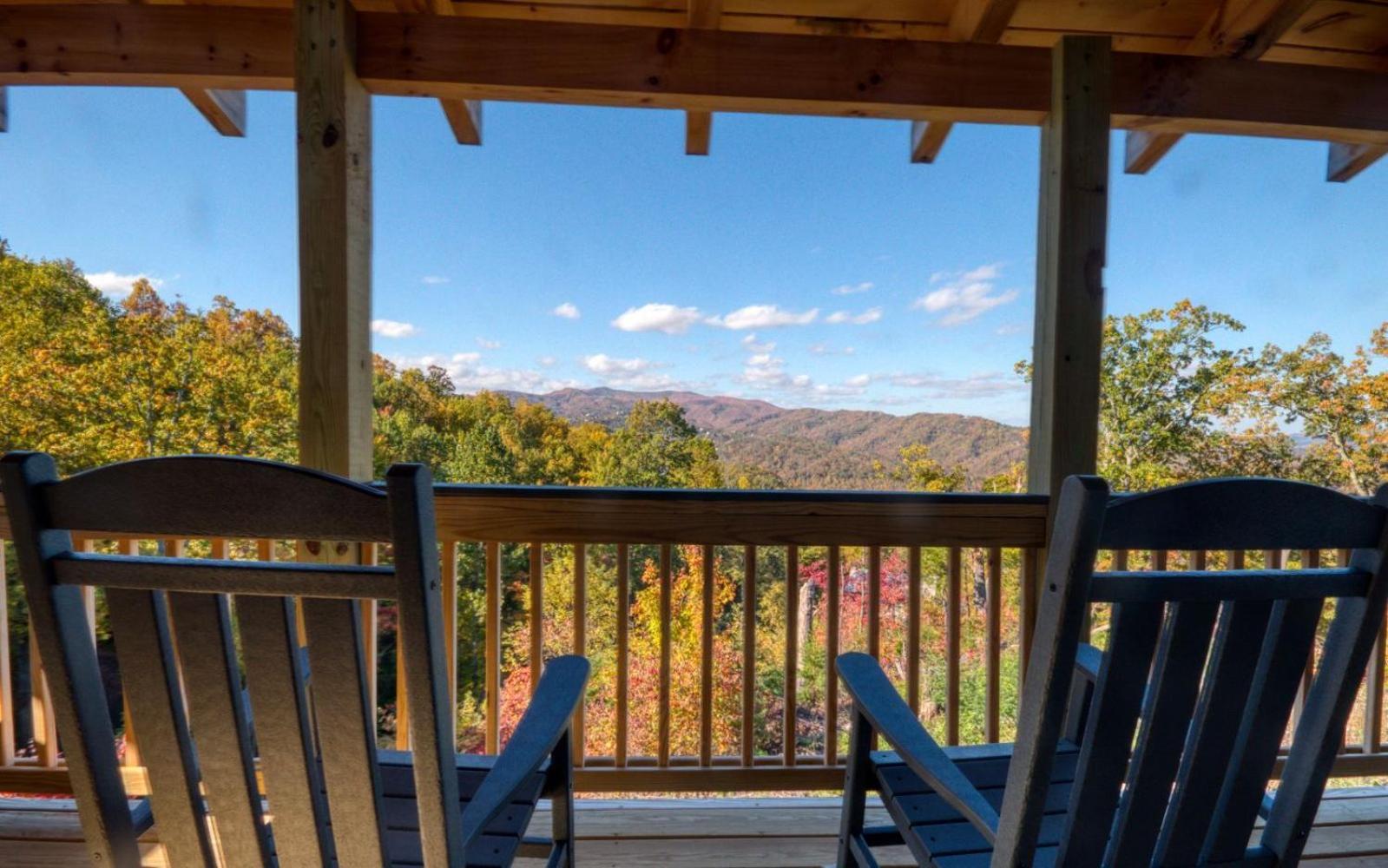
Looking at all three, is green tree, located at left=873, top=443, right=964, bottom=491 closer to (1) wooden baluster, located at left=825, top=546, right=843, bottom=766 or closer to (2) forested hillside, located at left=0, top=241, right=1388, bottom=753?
(2) forested hillside, located at left=0, top=241, right=1388, bottom=753

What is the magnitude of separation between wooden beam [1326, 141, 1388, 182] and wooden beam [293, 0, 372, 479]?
330 centimetres

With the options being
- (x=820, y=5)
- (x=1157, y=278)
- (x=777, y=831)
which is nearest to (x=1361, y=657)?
(x=777, y=831)

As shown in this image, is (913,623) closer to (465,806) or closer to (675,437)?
(465,806)

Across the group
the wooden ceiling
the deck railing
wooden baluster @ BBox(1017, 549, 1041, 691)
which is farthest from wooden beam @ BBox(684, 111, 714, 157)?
wooden baluster @ BBox(1017, 549, 1041, 691)

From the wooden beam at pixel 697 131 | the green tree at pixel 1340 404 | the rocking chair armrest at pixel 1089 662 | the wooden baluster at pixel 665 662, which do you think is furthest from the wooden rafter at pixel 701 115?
the green tree at pixel 1340 404

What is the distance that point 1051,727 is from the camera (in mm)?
743

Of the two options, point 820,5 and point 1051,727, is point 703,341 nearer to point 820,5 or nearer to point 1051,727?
point 820,5

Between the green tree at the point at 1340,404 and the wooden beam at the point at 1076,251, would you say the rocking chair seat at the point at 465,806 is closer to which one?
the wooden beam at the point at 1076,251

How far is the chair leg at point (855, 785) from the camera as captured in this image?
1191 millimetres

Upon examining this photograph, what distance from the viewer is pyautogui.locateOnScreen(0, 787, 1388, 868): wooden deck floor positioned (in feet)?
5.27

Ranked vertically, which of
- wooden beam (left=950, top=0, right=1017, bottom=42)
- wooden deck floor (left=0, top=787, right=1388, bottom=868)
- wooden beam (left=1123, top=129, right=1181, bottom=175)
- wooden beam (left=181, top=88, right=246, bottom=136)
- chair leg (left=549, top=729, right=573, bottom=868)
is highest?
wooden beam (left=950, top=0, right=1017, bottom=42)

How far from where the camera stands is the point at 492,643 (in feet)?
5.97

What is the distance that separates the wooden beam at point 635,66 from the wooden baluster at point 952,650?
4.62 ft

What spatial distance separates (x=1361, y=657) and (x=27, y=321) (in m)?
14.3
